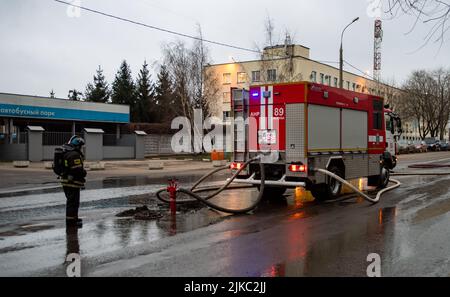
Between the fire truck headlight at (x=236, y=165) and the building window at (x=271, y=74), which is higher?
the building window at (x=271, y=74)

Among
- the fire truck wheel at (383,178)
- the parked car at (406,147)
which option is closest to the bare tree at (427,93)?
the parked car at (406,147)

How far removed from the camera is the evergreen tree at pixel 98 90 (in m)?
70.4

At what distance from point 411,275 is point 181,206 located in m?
6.53

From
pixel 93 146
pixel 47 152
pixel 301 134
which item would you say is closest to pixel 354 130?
pixel 301 134

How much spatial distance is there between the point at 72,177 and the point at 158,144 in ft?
121

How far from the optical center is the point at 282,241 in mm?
7383

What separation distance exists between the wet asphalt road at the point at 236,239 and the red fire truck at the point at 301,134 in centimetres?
81

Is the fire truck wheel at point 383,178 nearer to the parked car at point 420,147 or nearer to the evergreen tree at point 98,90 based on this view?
the parked car at point 420,147

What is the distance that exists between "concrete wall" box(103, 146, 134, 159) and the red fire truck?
24281mm

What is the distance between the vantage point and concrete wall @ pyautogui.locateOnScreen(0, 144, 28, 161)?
103ft

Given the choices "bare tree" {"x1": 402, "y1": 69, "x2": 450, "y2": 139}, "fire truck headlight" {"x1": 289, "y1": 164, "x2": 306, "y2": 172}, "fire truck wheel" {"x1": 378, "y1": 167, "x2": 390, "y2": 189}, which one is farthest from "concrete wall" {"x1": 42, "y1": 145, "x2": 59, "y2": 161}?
"bare tree" {"x1": 402, "y1": 69, "x2": 450, "y2": 139}

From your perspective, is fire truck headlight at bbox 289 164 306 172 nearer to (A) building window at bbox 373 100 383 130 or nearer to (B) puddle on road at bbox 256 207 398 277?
(B) puddle on road at bbox 256 207 398 277

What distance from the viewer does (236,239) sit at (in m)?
7.52

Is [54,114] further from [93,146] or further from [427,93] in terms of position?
[427,93]
